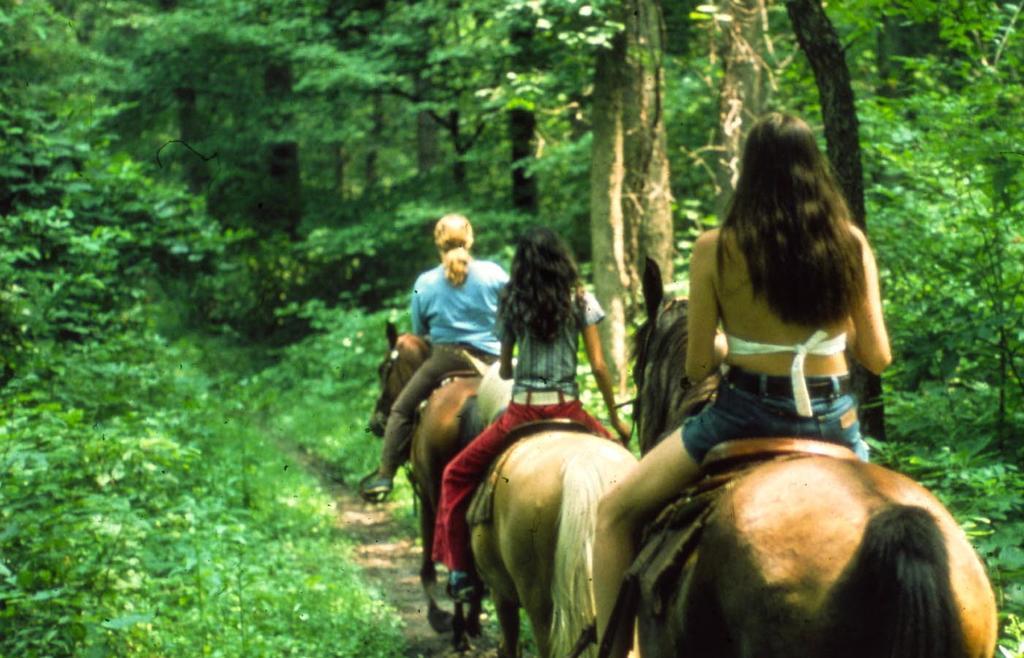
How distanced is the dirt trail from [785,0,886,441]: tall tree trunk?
295 centimetres

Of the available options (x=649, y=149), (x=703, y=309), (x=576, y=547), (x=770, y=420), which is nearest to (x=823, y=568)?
(x=770, y=420)

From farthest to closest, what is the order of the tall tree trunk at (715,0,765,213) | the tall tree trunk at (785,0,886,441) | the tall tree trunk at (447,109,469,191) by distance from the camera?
1. the tall tree trunk at (447,109,469,191)
2. the tall tree trunk at (715,0,765,213)
3. the tall tree trunk at (785,0,886,441)

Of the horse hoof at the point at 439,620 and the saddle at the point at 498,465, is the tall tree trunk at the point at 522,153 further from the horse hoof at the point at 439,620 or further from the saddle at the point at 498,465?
the saddle at the point at 498,465

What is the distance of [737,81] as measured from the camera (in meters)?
11.1

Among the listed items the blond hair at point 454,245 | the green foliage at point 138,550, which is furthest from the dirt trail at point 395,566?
the blond hair at point 454,245

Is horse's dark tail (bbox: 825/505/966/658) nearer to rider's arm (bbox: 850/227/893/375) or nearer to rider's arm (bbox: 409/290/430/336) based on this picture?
rider's arm (bbox: 850/227/893/375)

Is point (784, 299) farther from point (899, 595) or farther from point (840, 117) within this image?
point (840, 117)

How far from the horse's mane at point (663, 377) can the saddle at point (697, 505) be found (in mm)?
564

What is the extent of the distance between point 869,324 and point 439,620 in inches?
203

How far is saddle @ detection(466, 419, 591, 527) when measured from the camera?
17.7ft

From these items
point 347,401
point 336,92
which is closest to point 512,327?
point 347,401

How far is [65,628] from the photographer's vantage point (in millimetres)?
5289

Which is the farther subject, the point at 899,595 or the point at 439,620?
the point at 439,620

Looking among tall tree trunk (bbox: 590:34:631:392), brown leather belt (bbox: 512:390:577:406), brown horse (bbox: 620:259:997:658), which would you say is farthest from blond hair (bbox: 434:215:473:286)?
tall tree trunk (bbox: 590:34:631:392)
